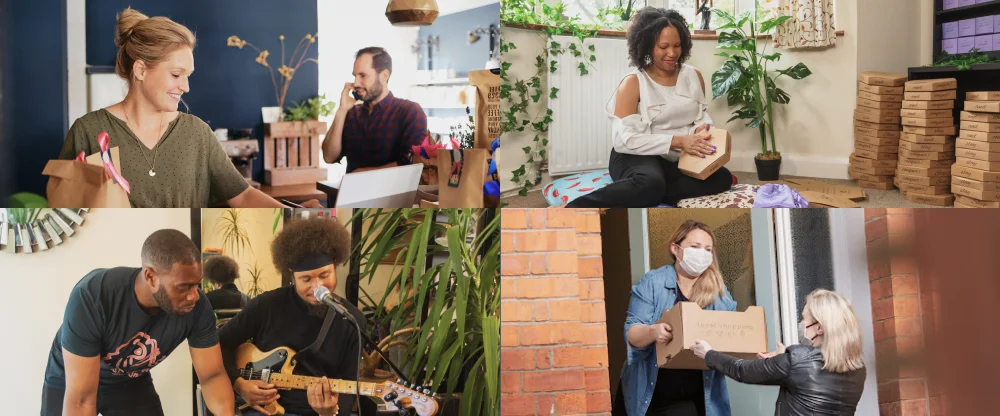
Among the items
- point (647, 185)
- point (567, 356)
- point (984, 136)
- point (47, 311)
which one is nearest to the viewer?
point (984, 136)

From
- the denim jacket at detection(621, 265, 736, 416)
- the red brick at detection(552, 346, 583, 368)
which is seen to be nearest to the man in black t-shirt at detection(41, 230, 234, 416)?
the red brick at detection(552, 346, 583, 368)

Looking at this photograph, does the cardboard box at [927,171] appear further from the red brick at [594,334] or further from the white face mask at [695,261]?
the red brick at [594,334]

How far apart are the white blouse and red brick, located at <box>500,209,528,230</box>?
397mm

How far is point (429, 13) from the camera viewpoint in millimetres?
2801

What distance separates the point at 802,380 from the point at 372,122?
158 cm

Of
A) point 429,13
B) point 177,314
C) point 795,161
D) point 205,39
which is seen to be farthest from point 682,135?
point 177,314

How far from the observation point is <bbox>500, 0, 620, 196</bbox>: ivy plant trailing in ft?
8.71

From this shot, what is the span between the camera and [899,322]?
2908mm

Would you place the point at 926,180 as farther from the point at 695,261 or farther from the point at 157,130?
the point at 157,130

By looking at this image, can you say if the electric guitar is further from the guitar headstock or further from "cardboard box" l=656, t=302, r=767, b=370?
"cardboard box" l=656, t=302, r=767, b=370

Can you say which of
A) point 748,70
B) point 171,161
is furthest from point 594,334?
point 171,161

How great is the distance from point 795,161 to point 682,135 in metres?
0.34

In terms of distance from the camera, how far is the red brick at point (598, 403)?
296cm

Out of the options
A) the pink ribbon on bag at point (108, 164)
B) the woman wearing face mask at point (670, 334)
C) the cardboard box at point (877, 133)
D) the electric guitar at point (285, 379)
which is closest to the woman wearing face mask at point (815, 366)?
the woman wearing face mask at point (670, 334)
